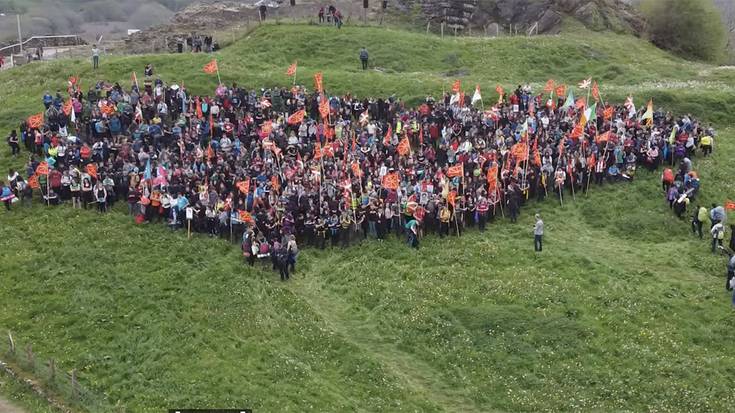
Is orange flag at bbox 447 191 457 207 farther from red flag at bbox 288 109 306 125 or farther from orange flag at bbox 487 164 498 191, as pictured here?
red flag at bbox 288 109 306 125

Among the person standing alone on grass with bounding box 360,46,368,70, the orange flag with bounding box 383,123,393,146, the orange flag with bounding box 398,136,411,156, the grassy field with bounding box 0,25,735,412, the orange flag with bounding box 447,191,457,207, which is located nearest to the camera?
the grassy field with bounding box 0,25,735,412

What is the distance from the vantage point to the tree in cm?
7494

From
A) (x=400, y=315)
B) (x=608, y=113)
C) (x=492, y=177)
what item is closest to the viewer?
(x=400, y=315)

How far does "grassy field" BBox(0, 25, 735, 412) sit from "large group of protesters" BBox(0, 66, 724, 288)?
1.11 meters

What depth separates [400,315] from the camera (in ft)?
104

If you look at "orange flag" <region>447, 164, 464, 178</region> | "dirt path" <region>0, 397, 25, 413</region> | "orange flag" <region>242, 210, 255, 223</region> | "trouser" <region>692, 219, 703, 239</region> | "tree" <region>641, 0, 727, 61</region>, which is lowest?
"dirt path" <region>0, 397, 25, 413</region>

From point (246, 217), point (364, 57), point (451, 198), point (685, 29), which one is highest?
point (685, 29)

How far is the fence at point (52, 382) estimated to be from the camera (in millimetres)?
24625

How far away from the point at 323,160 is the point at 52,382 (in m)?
18.8

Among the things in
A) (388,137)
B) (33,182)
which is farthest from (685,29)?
(33,182)

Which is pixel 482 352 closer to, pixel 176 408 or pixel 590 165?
pixel 176 408

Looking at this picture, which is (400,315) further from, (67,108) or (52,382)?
(67,108)

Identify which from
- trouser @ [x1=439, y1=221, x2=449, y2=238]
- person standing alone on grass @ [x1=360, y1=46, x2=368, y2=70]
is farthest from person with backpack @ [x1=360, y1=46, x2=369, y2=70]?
trouser @ [x1=439, y1=221, x2=449, y2=238]

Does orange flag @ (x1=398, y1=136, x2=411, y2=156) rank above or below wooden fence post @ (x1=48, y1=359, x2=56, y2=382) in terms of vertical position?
above
